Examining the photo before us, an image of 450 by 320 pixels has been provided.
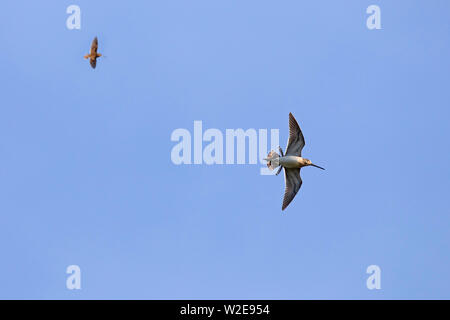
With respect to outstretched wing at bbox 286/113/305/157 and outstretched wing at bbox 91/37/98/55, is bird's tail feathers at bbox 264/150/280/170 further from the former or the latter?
outstretched wing at bbox 91/37/98/55

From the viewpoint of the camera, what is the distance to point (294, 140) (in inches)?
1613

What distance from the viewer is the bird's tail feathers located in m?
41.1

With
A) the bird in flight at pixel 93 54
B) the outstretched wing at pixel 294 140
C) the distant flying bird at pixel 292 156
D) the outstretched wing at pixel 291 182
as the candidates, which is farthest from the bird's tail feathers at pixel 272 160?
the bird in flight at pixel 93 54

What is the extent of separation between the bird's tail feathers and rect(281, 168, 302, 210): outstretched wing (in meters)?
0.93

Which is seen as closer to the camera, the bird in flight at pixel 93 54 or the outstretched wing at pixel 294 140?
the outstretched wing at pixel 294 140

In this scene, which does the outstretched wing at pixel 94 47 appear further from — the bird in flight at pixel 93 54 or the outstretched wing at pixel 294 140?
the outstretched wing at pixel 294 140

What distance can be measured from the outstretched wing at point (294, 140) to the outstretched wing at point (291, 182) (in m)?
0.96

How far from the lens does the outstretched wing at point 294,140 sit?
40906 millimetres

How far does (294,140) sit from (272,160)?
4.29 ft

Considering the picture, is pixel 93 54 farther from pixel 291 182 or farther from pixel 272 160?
pixel 291 182
